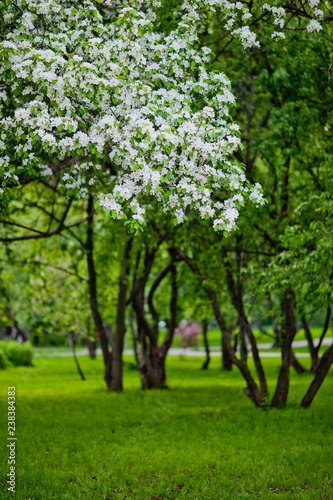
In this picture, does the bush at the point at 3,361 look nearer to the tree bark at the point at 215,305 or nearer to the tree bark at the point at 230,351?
the tree bark at the point at 215,305

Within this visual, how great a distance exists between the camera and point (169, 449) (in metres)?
8.30

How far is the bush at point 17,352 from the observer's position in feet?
89.3

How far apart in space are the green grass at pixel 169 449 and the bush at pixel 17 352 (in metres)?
13.7

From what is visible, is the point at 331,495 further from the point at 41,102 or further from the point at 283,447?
the point at 41,102

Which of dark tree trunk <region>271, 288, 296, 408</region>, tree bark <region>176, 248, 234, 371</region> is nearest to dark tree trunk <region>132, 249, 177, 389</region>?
tree bark <region>176, 248, 234, 371</region>

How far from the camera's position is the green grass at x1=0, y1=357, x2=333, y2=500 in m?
6.54

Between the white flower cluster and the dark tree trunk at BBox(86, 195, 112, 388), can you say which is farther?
the dark tree trunk at BBox(86, 195, 112, 388)

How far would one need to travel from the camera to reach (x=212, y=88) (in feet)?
22.1

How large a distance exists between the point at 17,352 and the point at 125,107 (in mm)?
23680

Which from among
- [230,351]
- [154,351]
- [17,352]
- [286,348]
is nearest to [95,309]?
[154,351]

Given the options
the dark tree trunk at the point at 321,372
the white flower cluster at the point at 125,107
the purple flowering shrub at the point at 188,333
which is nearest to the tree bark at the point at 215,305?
the dark tree trunk at the point at 321,372

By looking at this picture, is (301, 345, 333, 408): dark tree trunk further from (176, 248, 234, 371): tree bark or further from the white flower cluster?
the white flower cluster

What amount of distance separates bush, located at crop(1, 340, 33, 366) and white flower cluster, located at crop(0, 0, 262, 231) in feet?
73.4

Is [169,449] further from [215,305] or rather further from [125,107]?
[125,107]
